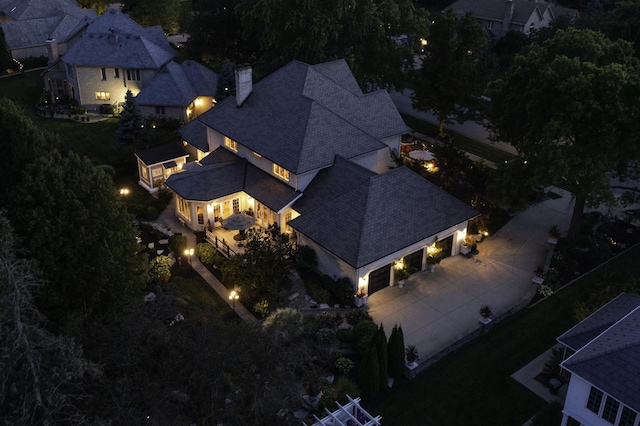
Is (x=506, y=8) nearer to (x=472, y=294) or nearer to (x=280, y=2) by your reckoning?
(x=280, y=2)

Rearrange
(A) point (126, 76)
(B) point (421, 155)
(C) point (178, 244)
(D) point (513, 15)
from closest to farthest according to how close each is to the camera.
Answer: (C) point (178, 244), (B) point (421, 155), (A) point (126, 76), (D) point (513, 15)

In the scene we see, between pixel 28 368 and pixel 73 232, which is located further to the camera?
pixel 73 232

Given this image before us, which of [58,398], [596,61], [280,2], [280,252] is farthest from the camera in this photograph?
[280,2]

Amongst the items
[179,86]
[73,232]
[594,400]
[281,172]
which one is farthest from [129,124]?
[594,400]

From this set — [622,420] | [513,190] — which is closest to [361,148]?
[513,190]

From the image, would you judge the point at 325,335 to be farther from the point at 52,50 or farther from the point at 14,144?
the point at 52,50

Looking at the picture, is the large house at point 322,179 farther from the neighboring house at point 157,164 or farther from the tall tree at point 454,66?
the tall tree at point 454,66

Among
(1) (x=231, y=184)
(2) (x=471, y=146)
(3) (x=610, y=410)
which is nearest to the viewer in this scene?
(3) (x=610, y=410)
